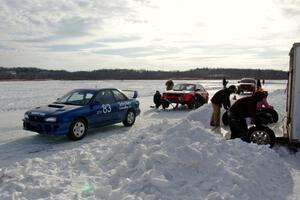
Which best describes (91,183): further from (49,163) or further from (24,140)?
(24,140)

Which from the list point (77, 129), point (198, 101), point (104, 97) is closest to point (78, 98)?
point (104, 97)

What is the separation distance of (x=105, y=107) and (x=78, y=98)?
89cm

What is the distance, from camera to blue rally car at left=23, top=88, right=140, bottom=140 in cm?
966

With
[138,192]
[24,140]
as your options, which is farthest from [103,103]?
[138,192]

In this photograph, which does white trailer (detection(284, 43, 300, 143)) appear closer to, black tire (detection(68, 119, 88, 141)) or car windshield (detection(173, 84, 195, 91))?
black tire (detection(68, 119, 88, 141))

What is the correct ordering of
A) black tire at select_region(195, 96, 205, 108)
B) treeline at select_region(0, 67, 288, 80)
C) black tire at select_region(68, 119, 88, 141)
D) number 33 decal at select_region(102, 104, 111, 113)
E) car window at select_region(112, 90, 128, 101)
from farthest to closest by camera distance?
1. treeline at select_region(0, 67, 288, 80)
2. black tire at select_region(195, 96, 205, 108)
3. car window at select_region(112, 90, 128, 101)
4. number 33 decal at select_region(102, 104, 111, 113)
5. black tire at select_region(68, 119, 88, 141)

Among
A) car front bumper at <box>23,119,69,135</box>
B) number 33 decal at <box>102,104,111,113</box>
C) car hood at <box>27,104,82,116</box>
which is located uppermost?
car hood at <box>27,104,82,116</box>

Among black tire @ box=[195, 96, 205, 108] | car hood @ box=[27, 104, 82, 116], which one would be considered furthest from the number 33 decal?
black tire @ box=[195, 96, 205, 108]

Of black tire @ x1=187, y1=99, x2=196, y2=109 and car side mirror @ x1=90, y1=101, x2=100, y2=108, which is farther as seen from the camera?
black tire @ x1=187, y1=99, x2=196, y2=109

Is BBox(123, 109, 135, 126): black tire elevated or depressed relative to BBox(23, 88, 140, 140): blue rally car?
depressed

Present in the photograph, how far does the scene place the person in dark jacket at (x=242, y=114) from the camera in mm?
8763

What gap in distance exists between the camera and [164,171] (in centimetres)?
599

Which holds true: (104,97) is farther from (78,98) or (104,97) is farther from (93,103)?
(78,98)

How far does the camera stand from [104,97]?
11680 millimetres
